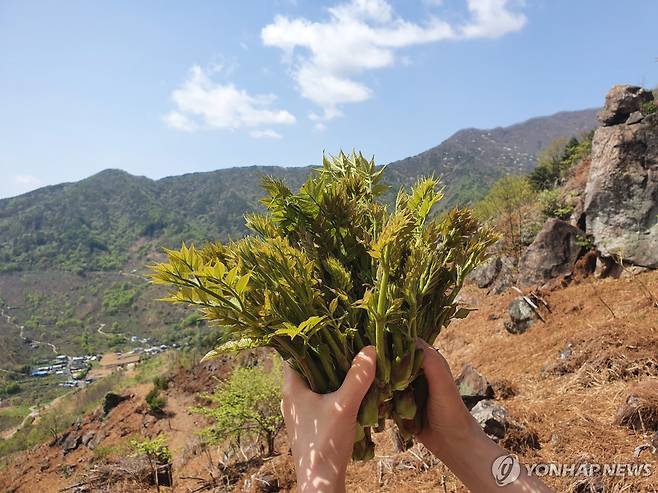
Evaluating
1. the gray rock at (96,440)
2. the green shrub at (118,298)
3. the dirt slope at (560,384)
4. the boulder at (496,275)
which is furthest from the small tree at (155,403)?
the green shrub at (118,298)

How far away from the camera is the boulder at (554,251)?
15070mm

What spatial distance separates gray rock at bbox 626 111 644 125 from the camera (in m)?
14.4

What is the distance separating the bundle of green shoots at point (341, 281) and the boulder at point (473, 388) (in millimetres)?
5878

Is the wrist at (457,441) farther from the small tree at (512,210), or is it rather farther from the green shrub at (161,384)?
the green shrub at (161,384)

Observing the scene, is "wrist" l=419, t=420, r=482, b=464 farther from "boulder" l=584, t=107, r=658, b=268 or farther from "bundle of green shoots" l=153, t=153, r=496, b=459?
"boulder" l=584, t=107, r=658, b=268

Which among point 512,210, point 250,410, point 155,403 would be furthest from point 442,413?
point 155,403

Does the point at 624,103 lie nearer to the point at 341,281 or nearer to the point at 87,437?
the point at 341,281

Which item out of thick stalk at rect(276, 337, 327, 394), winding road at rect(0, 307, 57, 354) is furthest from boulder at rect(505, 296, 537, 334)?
winding road at rect(0, 307, 57, 354)

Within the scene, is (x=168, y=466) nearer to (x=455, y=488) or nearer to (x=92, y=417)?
(x=455, y=488)

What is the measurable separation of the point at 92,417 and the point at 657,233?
47.8 m

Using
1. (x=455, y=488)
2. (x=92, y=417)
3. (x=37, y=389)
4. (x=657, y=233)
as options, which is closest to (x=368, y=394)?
(x=455, y=488)

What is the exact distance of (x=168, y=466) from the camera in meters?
11.8

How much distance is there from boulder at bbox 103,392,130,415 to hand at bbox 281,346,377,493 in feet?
159

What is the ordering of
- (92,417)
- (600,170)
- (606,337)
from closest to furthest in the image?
(606,337) < (600,170) < (92,417)
